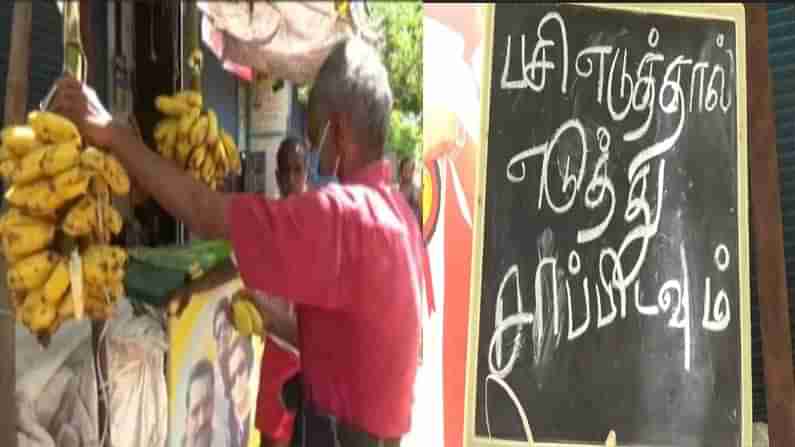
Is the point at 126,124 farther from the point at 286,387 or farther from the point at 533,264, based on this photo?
the point at 533,264

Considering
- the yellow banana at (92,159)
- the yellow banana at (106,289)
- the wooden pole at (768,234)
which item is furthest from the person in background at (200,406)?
the wooden pole at (768,234)

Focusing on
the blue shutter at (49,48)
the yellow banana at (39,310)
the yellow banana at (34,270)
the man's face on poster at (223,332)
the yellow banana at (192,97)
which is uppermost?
the blue shutter at (49,48)

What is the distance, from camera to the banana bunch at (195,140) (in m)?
0.78

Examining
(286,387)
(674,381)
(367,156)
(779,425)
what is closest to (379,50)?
(367,156)

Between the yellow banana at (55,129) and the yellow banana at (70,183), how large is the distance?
0.10 ft

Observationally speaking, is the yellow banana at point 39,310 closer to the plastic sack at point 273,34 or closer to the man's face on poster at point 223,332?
the man's face on poster at point 223,332

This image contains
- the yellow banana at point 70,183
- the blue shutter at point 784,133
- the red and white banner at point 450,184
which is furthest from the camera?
the blue shutter at point 784,133

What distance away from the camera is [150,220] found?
0.78m

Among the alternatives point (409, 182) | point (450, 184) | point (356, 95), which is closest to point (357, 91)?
point (356, 95)

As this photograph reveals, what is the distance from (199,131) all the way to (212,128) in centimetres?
1

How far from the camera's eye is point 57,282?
2.45 feet

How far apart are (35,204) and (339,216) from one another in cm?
27

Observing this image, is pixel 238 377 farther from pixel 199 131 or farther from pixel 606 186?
pixel 606 186

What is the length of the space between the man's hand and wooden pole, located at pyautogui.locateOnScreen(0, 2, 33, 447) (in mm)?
49
